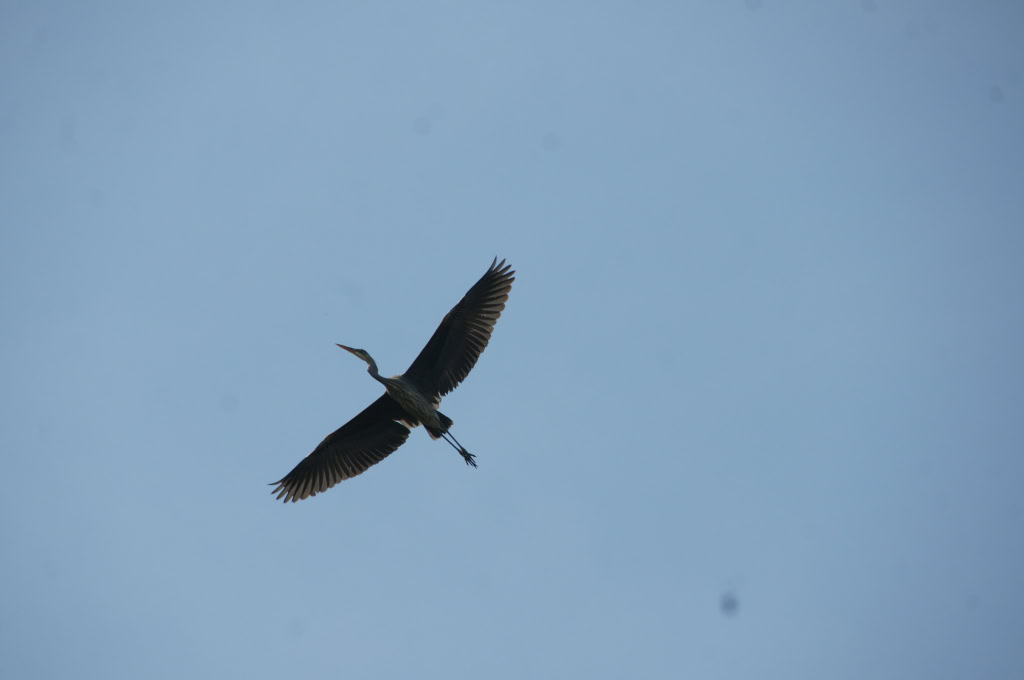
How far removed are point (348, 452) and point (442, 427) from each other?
1909 millimetres

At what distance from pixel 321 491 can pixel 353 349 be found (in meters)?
2.59

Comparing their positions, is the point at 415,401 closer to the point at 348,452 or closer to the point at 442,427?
the point at 442,427

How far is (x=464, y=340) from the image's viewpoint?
669 inches

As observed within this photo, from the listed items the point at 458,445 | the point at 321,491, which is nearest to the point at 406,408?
the point at 458,445

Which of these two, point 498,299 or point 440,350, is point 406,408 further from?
point 498,299

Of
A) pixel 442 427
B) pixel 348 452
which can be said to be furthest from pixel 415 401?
pixel 348 452

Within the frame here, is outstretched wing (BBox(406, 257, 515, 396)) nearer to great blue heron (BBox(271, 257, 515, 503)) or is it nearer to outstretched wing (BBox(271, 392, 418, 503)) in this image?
great blue heron (BBox(271, 257, 515, 503))

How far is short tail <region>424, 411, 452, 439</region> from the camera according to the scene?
16.9 meters

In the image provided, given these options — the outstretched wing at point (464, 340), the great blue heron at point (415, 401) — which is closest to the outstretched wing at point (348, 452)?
the great blue heron at point (415, 401)

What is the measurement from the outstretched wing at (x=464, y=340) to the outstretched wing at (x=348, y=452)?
89cm

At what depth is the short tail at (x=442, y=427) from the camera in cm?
1694

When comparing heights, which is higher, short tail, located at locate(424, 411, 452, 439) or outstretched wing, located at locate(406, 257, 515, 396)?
outstretched wing, located at locate(406, 257, 515, 396)

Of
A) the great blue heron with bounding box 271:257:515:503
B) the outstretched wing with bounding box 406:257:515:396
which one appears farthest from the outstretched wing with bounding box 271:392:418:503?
the outstretched wing with bounding box 406:257:515:396

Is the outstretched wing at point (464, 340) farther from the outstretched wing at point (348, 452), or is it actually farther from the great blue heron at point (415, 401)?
the outstretched wing at point (348, 452)
